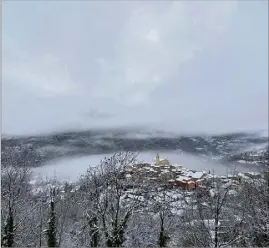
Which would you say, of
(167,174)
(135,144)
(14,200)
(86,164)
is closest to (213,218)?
(167,174)

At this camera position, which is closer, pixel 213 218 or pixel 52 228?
pixel 52 228

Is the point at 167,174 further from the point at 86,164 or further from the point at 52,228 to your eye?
the point at 52,228

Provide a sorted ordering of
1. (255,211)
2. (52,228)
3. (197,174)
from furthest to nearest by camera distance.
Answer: (255,211)
(197,174)
(52,228)

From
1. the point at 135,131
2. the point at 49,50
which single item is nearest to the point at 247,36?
the point at 135,131

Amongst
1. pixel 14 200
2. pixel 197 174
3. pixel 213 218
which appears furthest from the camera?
pixel 213 218

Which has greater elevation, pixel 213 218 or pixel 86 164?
pixel 86 164

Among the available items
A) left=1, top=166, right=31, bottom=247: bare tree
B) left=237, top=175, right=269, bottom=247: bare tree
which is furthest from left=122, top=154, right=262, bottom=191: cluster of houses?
left=1, top=166, right=31, bottom=247: bare tree

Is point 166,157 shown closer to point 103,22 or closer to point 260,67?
point 260,67
